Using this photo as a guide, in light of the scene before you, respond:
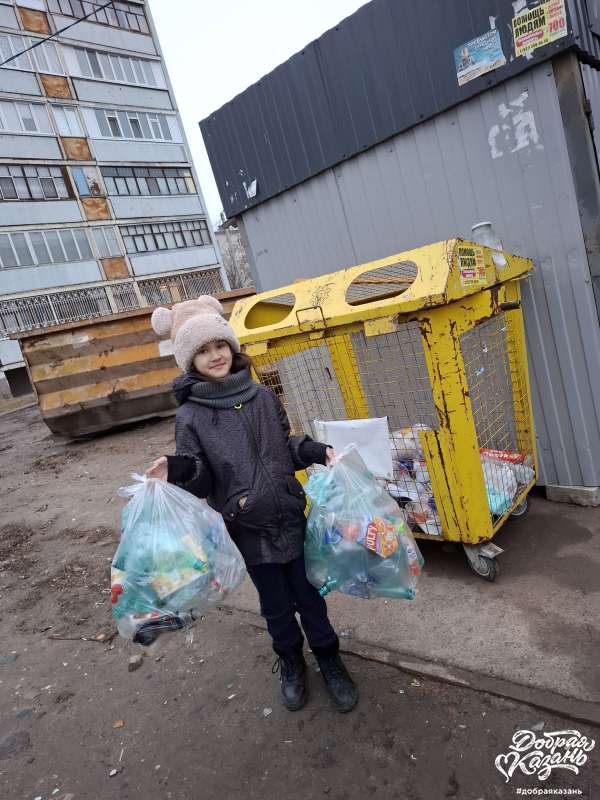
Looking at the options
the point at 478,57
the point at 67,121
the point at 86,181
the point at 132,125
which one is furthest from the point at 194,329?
the point at 132,125

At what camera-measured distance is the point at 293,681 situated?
6.91ft

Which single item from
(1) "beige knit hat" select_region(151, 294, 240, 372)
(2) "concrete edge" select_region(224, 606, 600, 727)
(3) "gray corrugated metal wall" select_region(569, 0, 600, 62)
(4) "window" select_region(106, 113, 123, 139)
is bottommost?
(2) "concrete edge" select_region(224, 606, 600, 727)

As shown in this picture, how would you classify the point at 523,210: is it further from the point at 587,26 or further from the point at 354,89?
the point at 354,89

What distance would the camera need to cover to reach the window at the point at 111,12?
72.1 ft

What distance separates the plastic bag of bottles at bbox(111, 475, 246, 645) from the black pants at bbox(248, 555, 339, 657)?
0.85ft

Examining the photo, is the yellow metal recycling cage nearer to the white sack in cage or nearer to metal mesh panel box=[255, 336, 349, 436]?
metal mesh panel box=[255, 336, 349, 436]

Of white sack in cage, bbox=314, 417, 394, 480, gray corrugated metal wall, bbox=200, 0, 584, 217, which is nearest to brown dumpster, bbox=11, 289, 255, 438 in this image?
gray corrugated metal wall, bbox=200, 0, 584, 217

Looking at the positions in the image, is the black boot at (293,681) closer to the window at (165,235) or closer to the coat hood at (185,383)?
the coat hood at (185,383)

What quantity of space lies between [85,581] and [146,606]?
7.39 feet

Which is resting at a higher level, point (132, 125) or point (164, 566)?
point (132, 125)

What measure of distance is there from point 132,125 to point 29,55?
472 centimetres

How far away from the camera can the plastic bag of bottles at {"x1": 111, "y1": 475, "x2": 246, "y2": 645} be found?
5.40 feet

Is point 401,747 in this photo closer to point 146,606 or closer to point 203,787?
point 203,787

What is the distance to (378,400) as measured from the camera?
314cm
